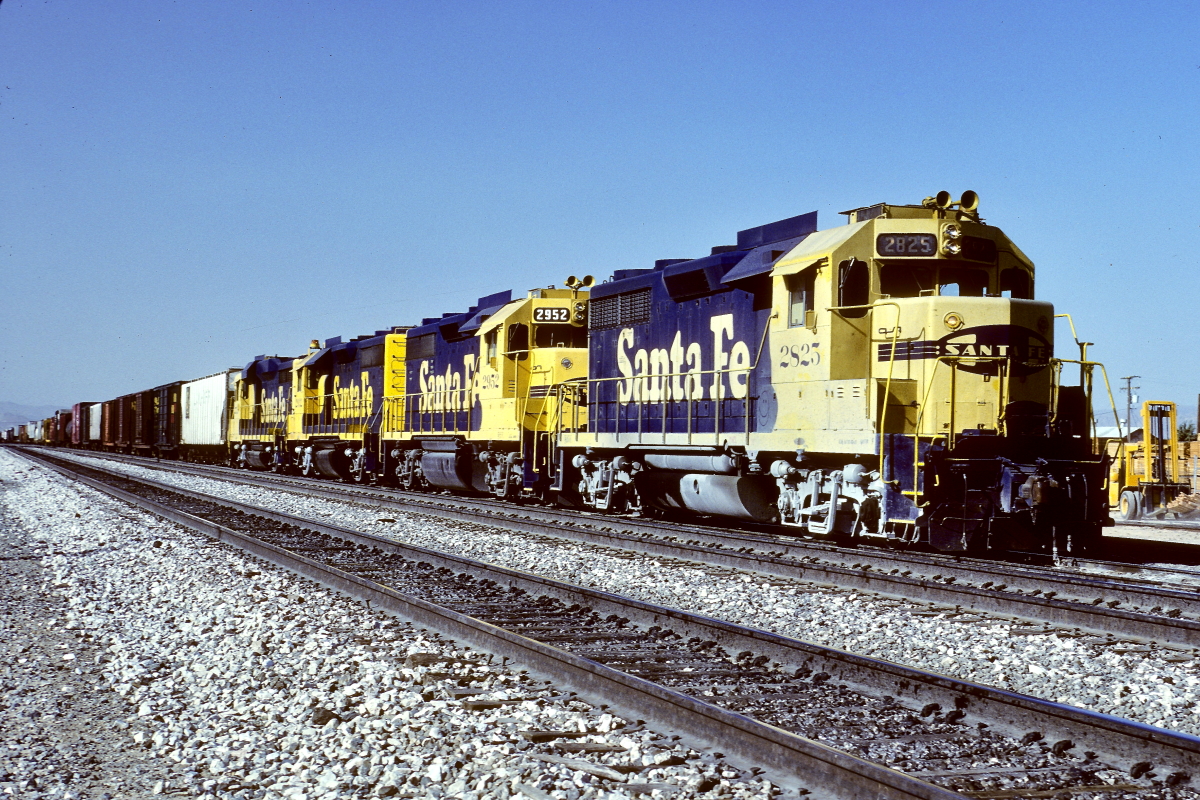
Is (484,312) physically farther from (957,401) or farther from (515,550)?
(957,401)

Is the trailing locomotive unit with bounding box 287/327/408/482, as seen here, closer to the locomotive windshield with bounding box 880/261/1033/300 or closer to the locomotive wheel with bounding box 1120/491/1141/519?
the locomotive wheel with bounding box 1120/491/1141/519

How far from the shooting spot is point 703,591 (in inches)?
328

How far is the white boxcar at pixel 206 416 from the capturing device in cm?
3753

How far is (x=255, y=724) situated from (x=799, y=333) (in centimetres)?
752

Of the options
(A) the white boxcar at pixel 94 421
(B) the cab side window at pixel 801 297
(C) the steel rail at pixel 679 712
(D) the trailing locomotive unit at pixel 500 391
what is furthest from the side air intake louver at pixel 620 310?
(A) the white boxcar at pixel 94 421

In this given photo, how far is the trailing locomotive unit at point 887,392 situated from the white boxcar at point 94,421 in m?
57.5

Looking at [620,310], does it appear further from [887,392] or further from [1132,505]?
[1132,505]

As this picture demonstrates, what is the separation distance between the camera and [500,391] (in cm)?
1775

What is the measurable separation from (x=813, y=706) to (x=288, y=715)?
228 centimetres

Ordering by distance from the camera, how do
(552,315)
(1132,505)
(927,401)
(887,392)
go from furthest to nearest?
(552,315), (1132,505), (927,401), (887,392)

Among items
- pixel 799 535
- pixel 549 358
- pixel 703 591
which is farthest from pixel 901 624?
pixel 549 358

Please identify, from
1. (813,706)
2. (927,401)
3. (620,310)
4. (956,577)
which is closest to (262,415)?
(620,310)

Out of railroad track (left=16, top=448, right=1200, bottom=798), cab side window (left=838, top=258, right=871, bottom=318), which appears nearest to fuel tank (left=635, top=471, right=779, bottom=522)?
cab side window (left=838, top=258, right=871, bottom=318)

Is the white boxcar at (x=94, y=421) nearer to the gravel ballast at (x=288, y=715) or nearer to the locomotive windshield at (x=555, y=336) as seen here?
the locomotive windshield at (x=555, y=336)
